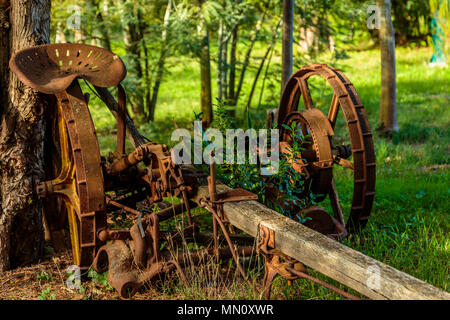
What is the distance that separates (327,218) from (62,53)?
96.7 inches

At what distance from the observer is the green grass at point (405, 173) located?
3957 mm

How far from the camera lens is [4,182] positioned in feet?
12.9

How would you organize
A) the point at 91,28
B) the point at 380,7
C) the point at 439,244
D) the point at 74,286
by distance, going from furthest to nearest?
the point at 91,28 < the point at 380,7 < the point at 439,244 < the point at 74,286

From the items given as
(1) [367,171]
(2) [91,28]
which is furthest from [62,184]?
(2) [91,28]

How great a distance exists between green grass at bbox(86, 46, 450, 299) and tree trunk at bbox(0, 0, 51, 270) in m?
2.12

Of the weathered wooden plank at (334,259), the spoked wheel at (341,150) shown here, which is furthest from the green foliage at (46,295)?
the spoked wheel at (341,150)

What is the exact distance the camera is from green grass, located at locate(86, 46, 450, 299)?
13.0 ft

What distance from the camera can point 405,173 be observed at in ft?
20.6

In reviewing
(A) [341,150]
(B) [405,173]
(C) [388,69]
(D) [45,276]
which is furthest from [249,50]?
(D) [45,276]

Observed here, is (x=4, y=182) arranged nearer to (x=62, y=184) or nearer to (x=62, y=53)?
(x=62, y=184)

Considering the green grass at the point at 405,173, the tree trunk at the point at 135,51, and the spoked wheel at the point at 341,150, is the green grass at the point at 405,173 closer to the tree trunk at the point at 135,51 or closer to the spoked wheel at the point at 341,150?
the spoked wheel at the point at 341,150

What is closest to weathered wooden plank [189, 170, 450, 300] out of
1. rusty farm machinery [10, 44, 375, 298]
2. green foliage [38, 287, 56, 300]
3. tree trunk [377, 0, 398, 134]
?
rusty farm machinery [10, 44, 375, 298]

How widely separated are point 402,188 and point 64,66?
155 inches

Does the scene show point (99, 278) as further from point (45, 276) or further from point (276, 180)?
point (276, 180)
